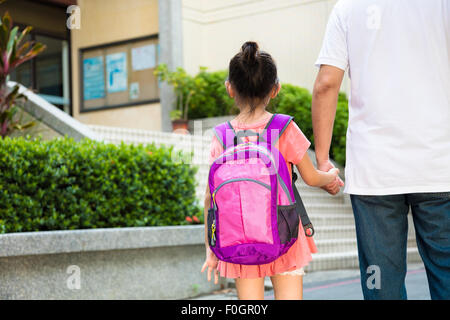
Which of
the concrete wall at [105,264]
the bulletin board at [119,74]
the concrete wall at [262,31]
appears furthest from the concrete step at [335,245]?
the bulletin board at [119,74]

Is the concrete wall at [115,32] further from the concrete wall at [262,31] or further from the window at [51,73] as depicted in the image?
the concrete wall at [262,31]

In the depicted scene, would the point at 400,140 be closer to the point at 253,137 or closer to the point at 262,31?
the point at 253,137

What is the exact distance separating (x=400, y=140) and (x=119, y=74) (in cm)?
1561

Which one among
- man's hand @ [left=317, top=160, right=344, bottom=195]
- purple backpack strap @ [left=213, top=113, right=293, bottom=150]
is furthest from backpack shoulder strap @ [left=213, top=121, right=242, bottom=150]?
man's hand @ [left=317, top=160, right=344, bottom=195]

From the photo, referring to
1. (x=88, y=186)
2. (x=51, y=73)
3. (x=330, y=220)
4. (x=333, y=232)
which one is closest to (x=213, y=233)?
(x=88, y=186)

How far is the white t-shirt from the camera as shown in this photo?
7.80ft

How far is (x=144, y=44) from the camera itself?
1692 centimetres

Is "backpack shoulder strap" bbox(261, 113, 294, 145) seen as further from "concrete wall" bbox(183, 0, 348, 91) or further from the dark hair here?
"concrete wall" bbox(183, 0, 348, 91)

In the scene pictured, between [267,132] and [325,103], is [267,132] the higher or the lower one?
the lower one

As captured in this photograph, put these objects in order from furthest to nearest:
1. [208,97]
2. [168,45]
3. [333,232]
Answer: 1. [168,45]
2. [208,97]
3. [333,232]

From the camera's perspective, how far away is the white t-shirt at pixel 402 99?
238 cm

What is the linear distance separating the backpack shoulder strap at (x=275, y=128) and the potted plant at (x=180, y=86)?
1262 cm

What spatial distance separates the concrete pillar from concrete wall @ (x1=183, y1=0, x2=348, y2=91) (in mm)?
459
